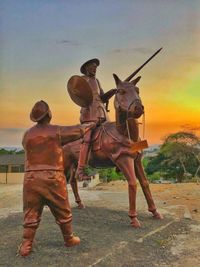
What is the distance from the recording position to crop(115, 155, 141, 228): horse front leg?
7.15 m

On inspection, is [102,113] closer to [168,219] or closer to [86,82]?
[86,82]

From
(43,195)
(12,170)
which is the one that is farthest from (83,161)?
(12,170)

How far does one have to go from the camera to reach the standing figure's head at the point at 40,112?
565 cm

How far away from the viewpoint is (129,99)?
6.93 meters

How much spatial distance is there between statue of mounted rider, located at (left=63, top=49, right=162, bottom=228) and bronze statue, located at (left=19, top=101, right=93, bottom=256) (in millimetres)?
1657

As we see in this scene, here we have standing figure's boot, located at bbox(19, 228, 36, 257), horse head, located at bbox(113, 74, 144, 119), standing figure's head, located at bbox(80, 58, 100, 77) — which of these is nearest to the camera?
standing figure's boot, located at bbox(19, 228, 36, 257)

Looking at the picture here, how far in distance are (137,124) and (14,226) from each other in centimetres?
283

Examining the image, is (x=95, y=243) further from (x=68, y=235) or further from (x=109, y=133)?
(x=109, y=133)

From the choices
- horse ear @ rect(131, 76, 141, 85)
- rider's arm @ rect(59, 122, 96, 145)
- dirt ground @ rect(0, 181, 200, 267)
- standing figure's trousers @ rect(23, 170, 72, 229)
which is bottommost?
dirt ground @ rect(0, 181, 200, 267)

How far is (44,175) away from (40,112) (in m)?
0.87

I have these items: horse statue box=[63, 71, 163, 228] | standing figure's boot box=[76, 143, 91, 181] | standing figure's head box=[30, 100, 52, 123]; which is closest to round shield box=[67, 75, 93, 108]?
horse statue box=[63, 71, 163, 228]

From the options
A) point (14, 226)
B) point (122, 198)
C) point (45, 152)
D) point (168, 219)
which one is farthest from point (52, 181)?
point (122, 198)

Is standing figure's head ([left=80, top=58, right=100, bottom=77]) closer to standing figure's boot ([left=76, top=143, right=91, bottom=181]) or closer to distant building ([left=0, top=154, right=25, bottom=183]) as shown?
standing figure's boot ([left=76, top=143, right=91, bottom=181])

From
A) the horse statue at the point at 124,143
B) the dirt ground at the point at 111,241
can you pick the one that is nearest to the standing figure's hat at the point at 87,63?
the horse statue at the point at 124,143
